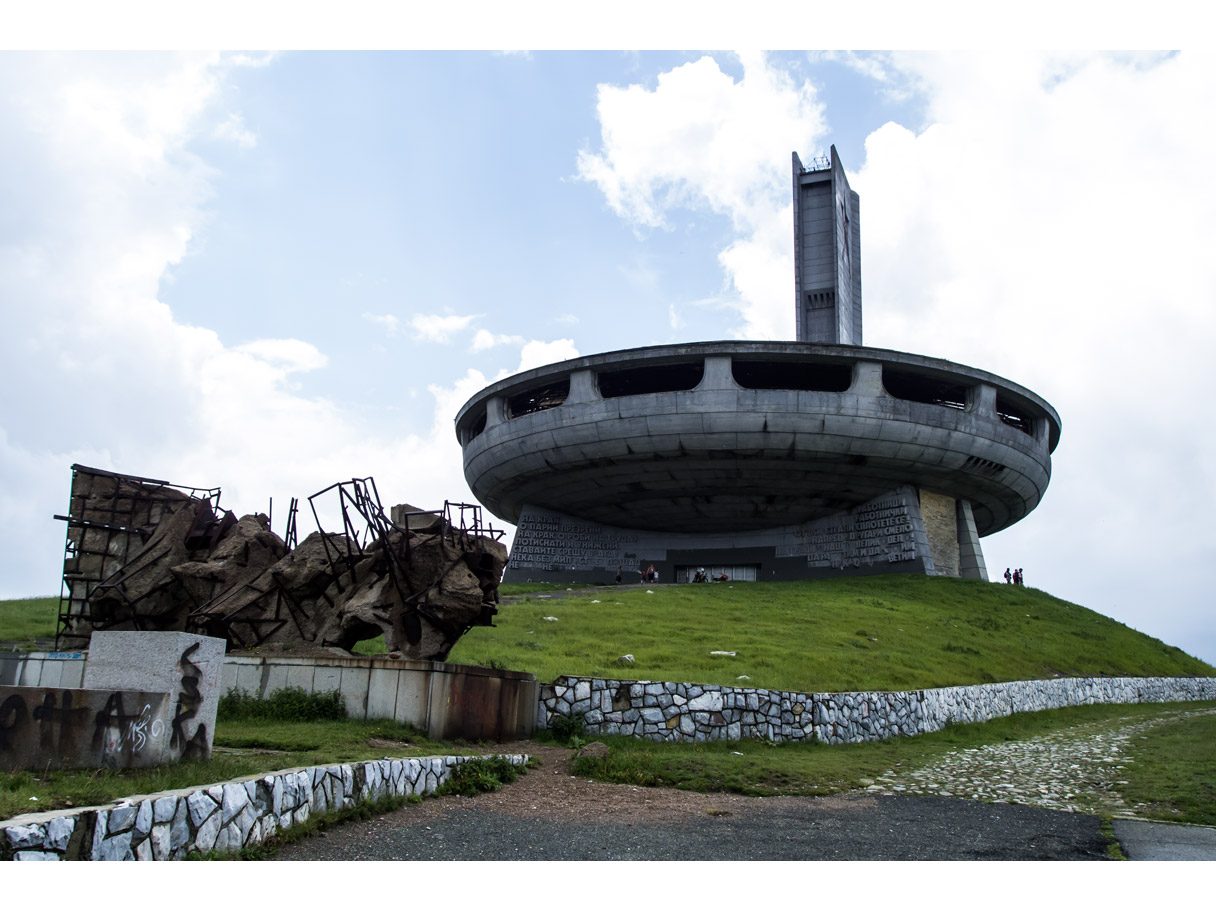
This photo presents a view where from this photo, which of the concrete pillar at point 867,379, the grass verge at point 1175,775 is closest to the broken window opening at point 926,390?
the concrete pillar at point 867,379

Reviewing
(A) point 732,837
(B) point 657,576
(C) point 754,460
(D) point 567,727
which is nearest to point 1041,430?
(C) point 754,460

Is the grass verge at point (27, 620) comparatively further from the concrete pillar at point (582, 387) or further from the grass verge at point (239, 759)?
the concrete pillar at point (582, 387)

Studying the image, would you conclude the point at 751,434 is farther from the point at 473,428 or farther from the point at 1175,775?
the point at 1175,775

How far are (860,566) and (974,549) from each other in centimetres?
534

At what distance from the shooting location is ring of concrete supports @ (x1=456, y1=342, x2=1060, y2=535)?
123 ft

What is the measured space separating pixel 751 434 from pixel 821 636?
14.5 m

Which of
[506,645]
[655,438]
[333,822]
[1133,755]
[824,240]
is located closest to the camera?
[333,822]

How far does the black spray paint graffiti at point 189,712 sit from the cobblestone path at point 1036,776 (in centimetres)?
826

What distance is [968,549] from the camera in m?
42.5

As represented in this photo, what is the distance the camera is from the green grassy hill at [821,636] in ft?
62.0

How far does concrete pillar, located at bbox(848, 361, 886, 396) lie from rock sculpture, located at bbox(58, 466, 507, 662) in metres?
24.6

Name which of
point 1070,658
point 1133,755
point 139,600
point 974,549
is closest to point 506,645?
point 139,600

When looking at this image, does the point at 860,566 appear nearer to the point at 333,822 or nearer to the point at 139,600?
the point at 139,600

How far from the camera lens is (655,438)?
124ft
